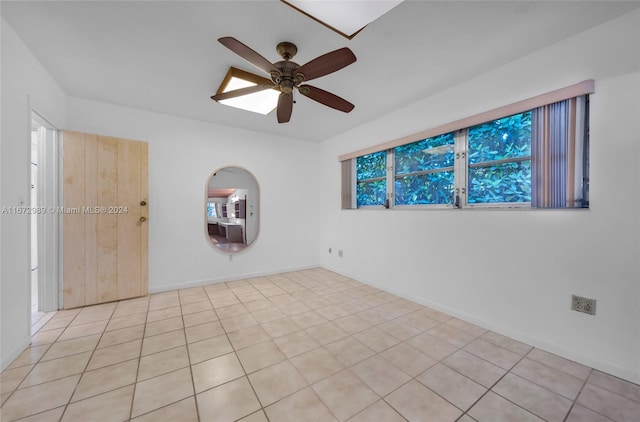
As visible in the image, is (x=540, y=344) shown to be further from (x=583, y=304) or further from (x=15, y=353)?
(x=15, y=353)

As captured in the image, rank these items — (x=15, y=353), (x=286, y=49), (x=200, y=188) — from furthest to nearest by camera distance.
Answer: (x=200, y=188)
(x=286, y=49)
(x=15, y=353)

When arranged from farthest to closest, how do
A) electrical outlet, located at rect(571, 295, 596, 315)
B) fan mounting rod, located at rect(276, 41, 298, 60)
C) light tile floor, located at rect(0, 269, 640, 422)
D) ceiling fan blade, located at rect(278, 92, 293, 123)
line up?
ceiling fan blade, located at rect(278, 92, 293, 123) < fan mounting rod, located at rect(276, 41, 298, 60) < electrical outlet, located at rect(571, 295, 596, 315) < light tile floor, located at rect(0, 269, 640, 422)

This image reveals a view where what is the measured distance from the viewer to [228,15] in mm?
1611

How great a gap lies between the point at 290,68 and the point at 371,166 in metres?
2.16

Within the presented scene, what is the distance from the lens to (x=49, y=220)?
2.53 meters

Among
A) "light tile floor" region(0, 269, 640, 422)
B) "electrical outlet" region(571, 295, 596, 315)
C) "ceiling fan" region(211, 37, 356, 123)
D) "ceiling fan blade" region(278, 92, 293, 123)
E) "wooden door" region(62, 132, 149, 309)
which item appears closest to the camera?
"light tile floor" region(0, 269, 640, 422)

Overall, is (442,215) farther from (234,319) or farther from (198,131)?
(198,131)

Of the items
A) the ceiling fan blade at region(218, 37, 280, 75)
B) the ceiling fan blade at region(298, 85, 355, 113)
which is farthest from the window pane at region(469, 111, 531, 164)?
the ceiling fan blade at region(218, 37, 280, 75)

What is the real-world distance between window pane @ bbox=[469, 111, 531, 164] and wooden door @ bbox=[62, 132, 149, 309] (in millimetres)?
3766

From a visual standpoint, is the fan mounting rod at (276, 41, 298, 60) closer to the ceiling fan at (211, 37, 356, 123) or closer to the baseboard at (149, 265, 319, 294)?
the ceiling fan at (211, 37, 356, 123)

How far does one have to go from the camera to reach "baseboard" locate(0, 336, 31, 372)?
63.1 inches

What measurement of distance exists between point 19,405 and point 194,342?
2.97ft

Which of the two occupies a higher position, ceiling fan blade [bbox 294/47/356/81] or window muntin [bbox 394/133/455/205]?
ceiling fan blade [bbox 294/47/356/81]

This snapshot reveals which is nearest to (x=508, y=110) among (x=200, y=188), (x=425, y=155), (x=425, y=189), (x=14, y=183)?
(x=425, y=155)
